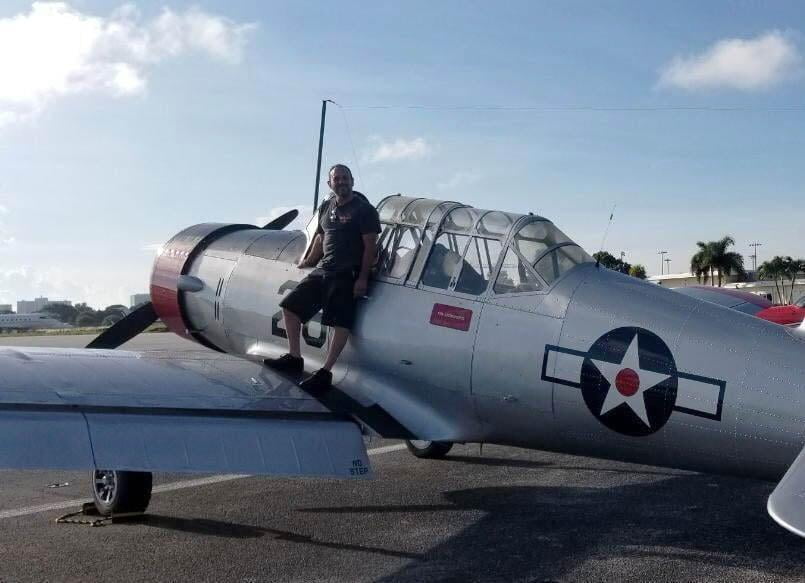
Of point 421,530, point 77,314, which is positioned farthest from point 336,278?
point 77,314

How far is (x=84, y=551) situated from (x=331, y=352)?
7.15 ft

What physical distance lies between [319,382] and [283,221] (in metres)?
4.14

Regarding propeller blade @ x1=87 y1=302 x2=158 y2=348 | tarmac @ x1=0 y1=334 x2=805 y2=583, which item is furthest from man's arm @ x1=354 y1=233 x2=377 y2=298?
propeller blade @ x1=87 y1=302 x2=158 y2=348

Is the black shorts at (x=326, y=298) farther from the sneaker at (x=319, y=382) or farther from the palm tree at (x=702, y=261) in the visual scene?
the palm tree at (x=702, y=261)

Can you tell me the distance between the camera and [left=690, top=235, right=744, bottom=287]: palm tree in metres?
78.4

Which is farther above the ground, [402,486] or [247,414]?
[247,414]

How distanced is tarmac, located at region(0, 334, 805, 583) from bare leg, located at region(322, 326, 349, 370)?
44.0 inches

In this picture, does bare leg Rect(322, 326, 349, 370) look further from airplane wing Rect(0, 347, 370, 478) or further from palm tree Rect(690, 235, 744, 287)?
palm tree Rect(690, 235, 744, 287)

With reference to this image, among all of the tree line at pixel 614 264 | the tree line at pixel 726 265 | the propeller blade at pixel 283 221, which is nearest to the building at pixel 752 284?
the tree line at pixel 726 265

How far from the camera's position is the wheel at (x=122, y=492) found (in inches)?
243

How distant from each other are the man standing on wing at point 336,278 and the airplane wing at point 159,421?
319 millimetres

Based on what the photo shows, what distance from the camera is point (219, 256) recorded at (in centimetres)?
816

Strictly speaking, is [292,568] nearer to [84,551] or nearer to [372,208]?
[84,551]

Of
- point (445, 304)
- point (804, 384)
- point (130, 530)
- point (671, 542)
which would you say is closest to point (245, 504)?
point (130, 530)
